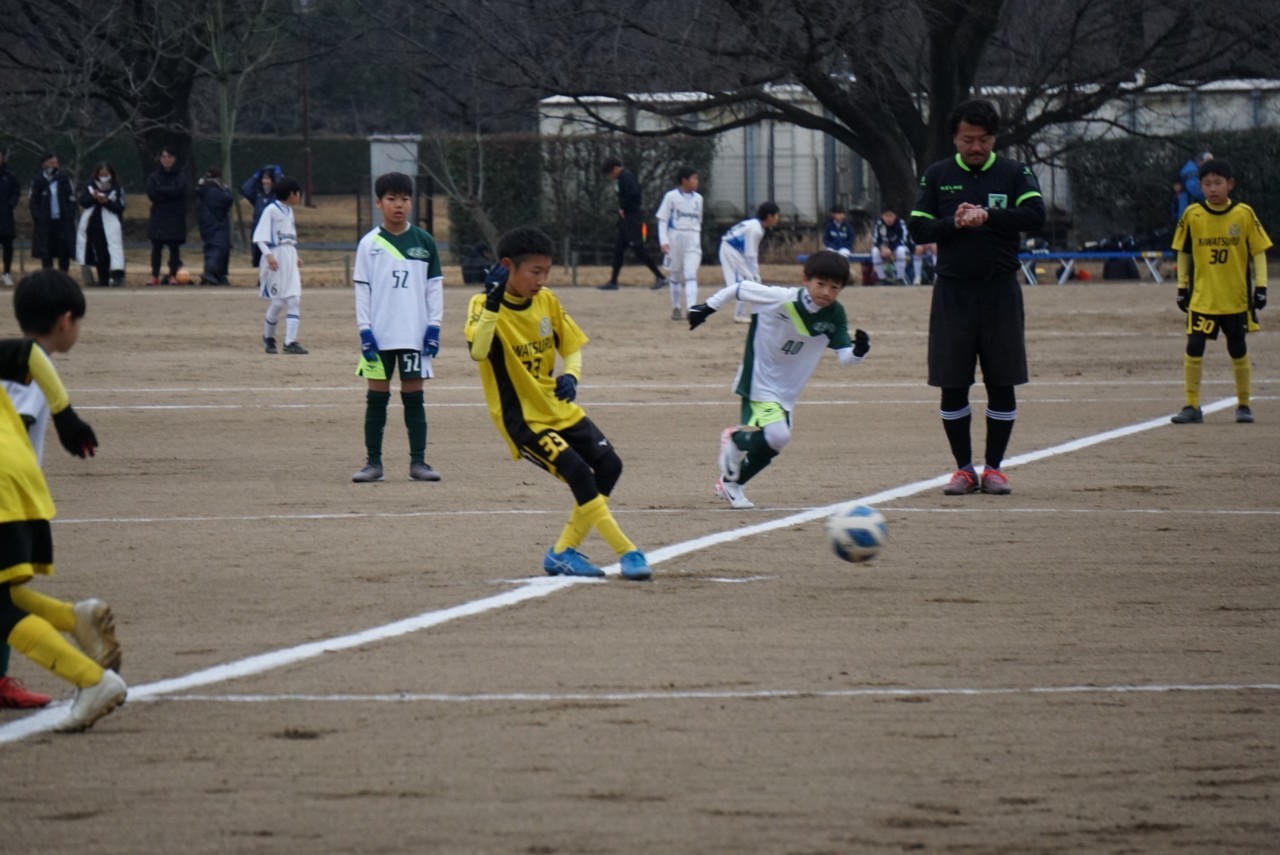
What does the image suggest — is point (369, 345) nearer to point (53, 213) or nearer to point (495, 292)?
point (495, 292)

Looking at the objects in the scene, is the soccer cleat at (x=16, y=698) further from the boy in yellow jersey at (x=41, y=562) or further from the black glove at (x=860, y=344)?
the black glove at (x=860, y=344)

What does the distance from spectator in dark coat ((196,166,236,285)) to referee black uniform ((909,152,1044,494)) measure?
823 inches

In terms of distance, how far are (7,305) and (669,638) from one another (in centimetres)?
2025

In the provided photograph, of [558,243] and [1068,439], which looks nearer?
[1068,439]

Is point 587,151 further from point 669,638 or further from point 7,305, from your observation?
point 669,638

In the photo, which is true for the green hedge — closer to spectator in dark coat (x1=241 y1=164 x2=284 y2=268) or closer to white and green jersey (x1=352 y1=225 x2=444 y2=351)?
Answer: spectator in dark coat (x1=241 y1=164 x2=284 y2=268)

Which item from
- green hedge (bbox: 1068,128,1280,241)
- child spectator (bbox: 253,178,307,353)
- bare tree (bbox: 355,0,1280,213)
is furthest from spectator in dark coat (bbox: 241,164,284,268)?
green hedge (bbox: 1068,128,1280,241)

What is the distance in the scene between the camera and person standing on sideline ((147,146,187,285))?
2823 cm

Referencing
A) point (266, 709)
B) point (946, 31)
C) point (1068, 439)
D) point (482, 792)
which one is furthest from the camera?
point (946, 31)

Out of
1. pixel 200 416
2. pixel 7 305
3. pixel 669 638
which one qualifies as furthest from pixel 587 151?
pixel 669 638

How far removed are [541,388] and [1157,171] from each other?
29027mm

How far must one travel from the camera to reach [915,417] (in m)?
14.6

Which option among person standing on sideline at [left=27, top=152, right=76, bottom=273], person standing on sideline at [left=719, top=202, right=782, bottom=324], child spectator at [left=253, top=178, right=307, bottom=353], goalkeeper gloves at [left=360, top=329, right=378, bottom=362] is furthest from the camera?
person standing on sideline at [left=27, top=152, right=76, bottom=273]

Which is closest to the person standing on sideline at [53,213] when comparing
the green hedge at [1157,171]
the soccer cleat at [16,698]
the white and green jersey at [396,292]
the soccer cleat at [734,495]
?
the green hedge at [1157,171]
